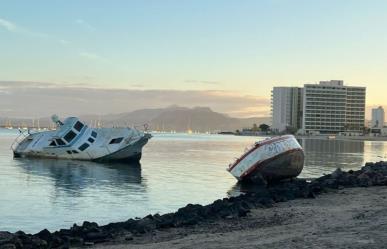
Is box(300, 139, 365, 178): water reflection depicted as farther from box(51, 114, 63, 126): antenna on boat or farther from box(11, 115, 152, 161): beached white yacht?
box(51, 114, 63, 126): antenna on boat

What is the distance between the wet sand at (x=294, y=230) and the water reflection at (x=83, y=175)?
1408 cm

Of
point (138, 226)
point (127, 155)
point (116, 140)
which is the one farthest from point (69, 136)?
point (138, 226)

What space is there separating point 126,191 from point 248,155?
737 cm

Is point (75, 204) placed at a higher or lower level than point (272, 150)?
lower

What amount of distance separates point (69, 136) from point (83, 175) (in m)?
15.7

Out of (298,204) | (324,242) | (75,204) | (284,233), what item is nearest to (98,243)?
(284,233)

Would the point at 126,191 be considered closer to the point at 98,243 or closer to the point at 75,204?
the point at 75,204

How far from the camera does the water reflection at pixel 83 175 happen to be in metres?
32.8

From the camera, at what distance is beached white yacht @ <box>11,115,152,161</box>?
54594mm

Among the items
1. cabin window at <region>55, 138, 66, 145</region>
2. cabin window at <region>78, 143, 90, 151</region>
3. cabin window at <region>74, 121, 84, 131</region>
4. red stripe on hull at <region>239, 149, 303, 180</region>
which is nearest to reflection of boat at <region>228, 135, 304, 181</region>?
red stripe on hull at <region>239, 149, 303, 180</region>

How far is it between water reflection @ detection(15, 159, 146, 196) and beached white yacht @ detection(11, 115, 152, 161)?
47.9 inches

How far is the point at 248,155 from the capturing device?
32781 millimetres

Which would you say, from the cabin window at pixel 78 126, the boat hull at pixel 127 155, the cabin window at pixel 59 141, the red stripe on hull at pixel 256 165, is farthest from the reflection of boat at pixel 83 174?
the red stripe on hull at pixel 256 165

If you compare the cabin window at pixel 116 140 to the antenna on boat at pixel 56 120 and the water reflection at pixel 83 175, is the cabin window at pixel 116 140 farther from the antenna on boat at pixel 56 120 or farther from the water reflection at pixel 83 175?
the antenna on boat at pixel 56 120
